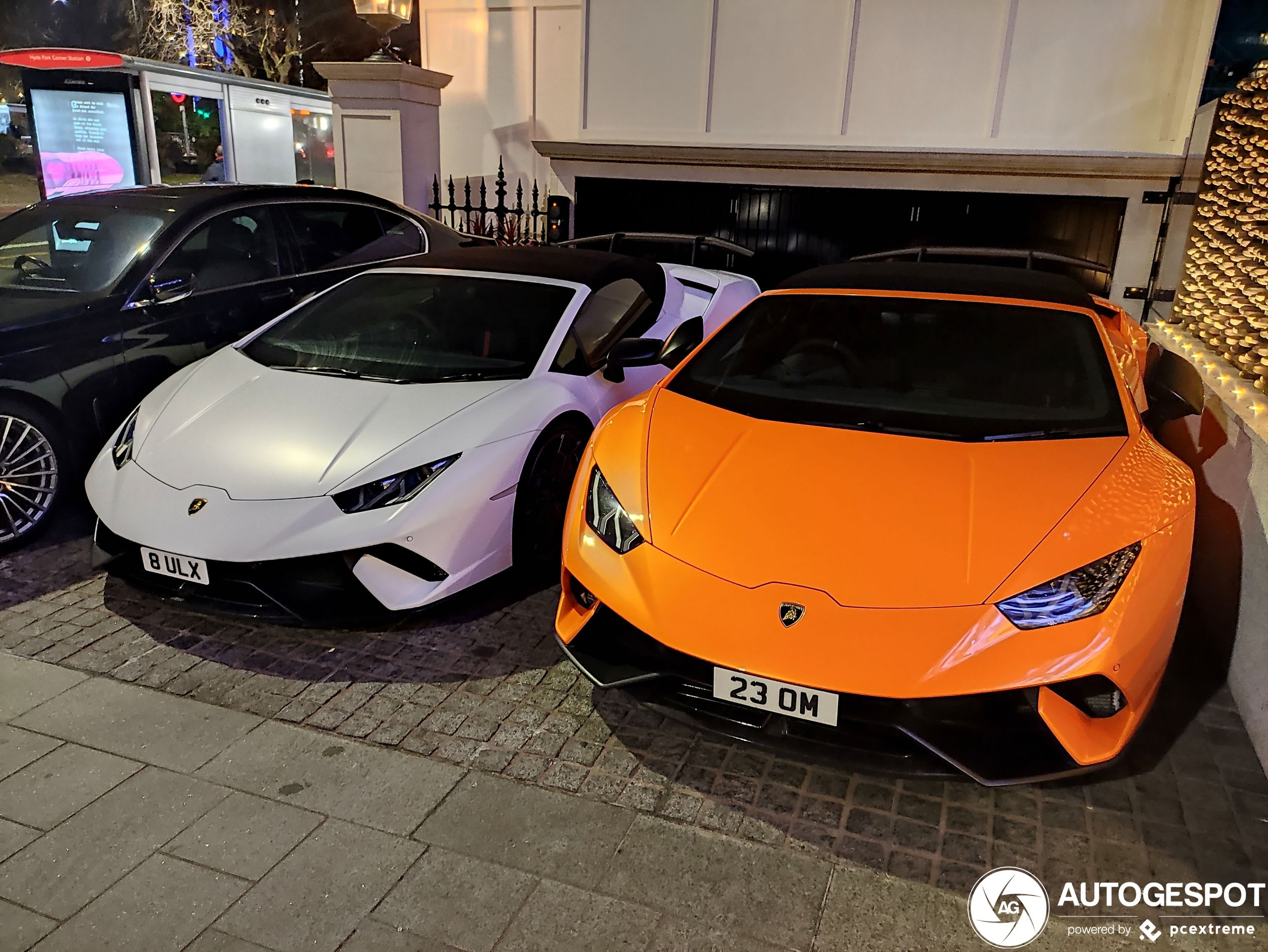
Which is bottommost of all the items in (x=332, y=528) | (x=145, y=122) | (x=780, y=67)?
(x=332, y=528)

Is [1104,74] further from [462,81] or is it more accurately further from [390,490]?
[390,490]

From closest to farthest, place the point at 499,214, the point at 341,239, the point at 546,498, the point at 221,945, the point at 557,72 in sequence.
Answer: the point at 221,945 → the point at 546,498 → the point at 341,239 → the point at 499,214 → the point at 557,72

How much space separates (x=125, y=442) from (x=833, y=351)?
10.4ft

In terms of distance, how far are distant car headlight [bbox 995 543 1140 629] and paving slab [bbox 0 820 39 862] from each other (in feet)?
9.53

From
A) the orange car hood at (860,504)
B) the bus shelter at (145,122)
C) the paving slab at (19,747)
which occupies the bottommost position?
the paving slab at (19,747)

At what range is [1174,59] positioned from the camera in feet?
28.5

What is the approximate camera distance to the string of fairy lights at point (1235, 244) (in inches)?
168

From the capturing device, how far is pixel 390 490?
3459mm

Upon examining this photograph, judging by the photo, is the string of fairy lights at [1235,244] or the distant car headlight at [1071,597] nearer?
the distant car headlight at [1071,597]

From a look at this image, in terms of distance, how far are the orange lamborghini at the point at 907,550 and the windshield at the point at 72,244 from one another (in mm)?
3394

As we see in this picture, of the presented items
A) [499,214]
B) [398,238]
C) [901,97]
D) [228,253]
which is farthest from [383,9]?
[901,97]

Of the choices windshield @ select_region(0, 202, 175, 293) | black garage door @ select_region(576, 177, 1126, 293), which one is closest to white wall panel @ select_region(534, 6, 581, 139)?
black garage door @ select_region(576, 177, 1126, 293)

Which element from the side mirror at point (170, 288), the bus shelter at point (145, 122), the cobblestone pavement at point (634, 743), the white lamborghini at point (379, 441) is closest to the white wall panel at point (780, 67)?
the bus shelter at point (145, 122)

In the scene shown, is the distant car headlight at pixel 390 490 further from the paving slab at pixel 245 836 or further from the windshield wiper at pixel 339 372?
the paving slab at pixel 245 836
